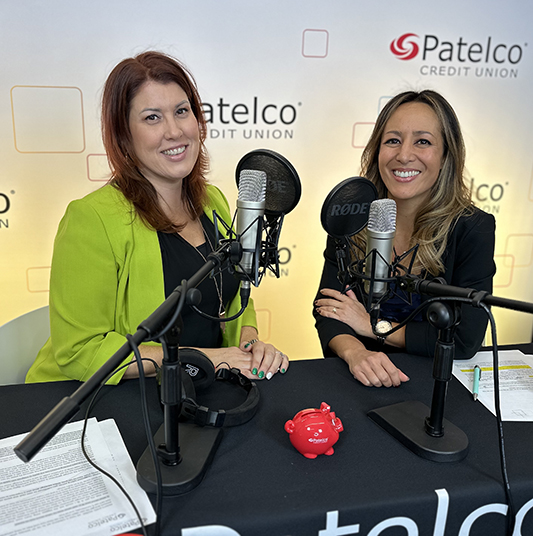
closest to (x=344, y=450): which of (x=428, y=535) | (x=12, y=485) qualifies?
(x=428, y=535)

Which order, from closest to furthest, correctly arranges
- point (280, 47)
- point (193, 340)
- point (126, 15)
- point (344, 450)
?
point (344, 450) → point (193, 340) → point (126, 15) → point (280, 47)

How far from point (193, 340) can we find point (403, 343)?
74 centimetres

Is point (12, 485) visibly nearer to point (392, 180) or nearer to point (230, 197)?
point (392, 180)

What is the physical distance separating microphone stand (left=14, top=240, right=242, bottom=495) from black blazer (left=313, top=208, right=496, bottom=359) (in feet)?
2.41

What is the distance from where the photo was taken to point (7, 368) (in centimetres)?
183

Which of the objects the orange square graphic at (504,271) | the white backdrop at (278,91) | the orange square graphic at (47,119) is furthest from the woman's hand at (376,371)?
the orange square graphic at (504,271)

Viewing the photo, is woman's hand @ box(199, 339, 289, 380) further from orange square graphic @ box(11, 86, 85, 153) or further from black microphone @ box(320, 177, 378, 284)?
orange square graphic @ box(11, 86, 85, 153)

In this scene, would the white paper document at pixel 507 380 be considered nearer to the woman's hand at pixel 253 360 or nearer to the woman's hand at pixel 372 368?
the woman's hand at pixel 372 368

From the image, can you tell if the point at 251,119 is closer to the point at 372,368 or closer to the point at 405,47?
the point at 405,47

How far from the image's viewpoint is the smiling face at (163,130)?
5.42 ft

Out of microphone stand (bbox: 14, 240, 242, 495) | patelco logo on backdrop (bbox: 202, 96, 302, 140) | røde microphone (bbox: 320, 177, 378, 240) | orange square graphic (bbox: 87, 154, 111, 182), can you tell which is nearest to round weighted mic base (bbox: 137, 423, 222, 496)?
microphone stand (bbox: 14, 240, 242, 495)

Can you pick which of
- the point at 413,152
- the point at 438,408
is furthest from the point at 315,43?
the point at 438,408

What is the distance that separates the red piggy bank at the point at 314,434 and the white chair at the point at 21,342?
3.71ft

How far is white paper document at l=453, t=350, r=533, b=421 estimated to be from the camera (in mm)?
1396
